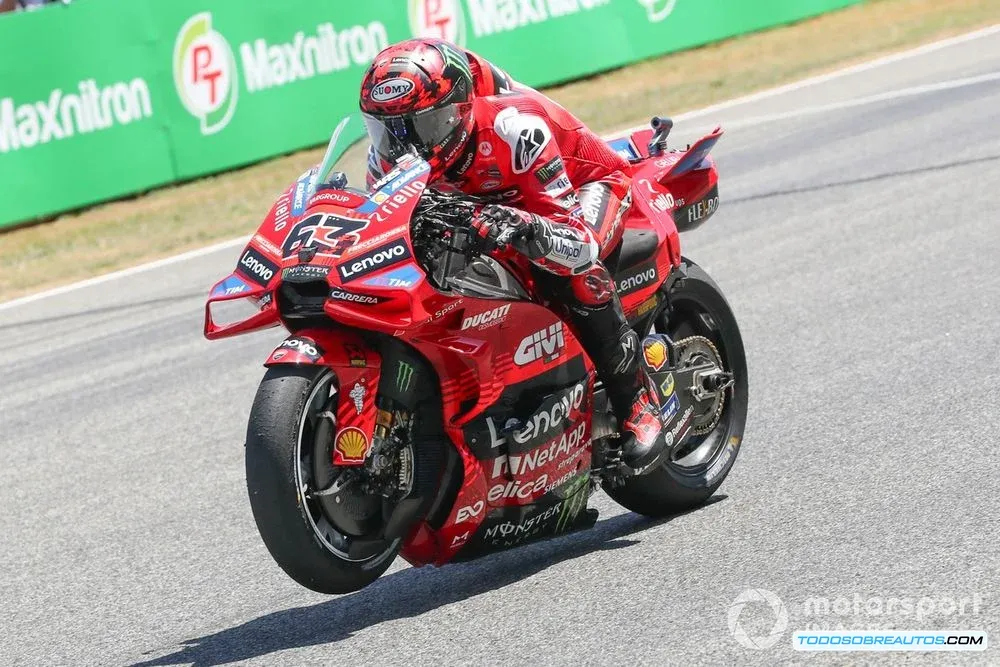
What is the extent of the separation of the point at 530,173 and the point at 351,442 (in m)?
1.12

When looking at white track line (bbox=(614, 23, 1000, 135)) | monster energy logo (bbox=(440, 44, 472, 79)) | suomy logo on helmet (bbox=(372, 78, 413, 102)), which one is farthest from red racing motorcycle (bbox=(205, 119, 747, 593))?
white track line (bbox=(614, 23, 1000, 135))

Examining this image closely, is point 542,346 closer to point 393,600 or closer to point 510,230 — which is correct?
point 510,230

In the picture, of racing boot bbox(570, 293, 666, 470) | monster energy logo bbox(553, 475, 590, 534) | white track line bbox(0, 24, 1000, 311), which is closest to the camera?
monster energy logo bbox(553, 475, 590, 534)

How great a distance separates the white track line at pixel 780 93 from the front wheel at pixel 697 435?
825 centimetres

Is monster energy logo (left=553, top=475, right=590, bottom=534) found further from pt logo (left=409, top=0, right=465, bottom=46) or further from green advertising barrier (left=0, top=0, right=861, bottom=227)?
pt logo (left=409, top=0, right=465, bottom=46)

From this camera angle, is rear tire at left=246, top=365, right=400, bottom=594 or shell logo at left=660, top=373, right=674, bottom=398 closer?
rear tire at left=246, top=365, right=400, bottom=594

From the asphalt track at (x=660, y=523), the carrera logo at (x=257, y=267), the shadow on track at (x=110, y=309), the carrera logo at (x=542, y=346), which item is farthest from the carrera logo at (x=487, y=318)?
the shadow on track at (x=110, y=309)

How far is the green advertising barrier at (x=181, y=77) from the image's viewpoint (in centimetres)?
1520

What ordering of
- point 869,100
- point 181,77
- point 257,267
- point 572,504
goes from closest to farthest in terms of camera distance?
point 257,267, point 572,504, point 181,77, point 869,100

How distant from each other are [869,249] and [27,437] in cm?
528

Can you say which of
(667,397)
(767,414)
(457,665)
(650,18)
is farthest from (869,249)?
(650,18)

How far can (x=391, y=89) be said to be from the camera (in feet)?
15.4

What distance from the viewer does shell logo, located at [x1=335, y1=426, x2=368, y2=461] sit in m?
4.45

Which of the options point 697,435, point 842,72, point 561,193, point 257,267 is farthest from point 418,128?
point 842,72
